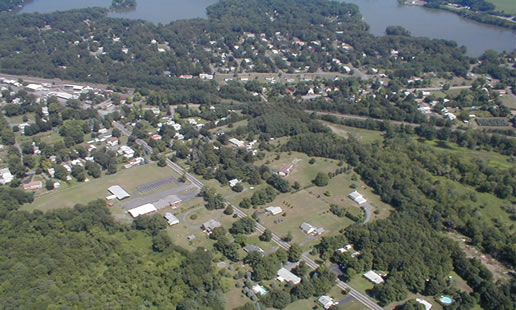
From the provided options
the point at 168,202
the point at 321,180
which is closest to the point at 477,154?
the point at 321,180

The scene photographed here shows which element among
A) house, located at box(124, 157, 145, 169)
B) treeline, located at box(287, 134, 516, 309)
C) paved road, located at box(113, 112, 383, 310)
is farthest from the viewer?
house, located at box(124, 157, 145, 169)

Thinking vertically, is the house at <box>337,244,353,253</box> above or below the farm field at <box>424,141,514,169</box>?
below

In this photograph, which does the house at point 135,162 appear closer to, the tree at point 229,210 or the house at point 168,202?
the house at point 168,202

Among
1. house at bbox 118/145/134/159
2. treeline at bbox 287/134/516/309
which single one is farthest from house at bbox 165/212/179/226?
treeline at bbox 287/134/516/309

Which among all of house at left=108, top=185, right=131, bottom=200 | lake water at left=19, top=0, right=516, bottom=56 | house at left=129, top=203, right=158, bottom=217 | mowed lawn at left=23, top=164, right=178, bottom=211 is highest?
lake water at left=19, top=0, right=516, bottom=56

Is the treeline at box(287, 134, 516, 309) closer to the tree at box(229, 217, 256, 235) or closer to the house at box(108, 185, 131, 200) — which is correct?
the tree at box(229, 217, 256, 235)

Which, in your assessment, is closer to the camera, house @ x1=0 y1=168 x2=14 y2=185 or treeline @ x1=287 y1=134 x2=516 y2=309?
treeline @ x1=287 y1=134 x2=516 y2=309

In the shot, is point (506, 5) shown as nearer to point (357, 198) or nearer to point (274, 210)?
point (357, 198)
